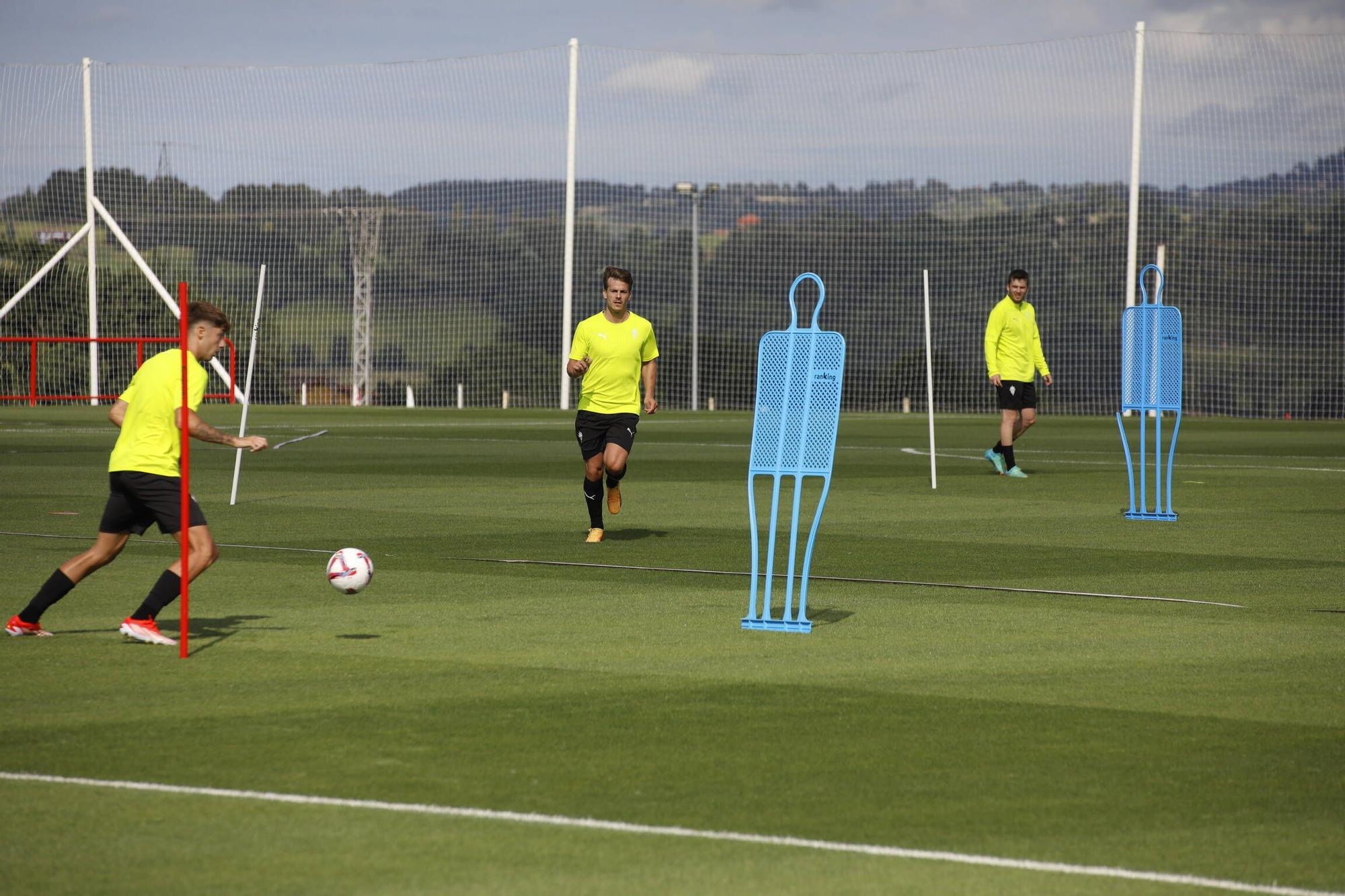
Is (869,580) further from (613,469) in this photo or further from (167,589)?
(167,589)

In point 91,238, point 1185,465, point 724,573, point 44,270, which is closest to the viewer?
point 724,573

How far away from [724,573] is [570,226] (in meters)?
33.6

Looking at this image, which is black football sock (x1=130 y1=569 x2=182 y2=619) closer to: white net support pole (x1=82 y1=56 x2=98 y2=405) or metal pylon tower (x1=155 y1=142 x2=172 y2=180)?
white net support pole (x1=82 y1=56 x2=98 y2=405)

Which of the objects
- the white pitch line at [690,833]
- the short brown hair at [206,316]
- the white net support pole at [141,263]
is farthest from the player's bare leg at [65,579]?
the white net support pole at [141,263]

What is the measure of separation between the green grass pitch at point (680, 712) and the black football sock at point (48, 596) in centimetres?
31

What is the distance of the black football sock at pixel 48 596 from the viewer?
8461 millimetres

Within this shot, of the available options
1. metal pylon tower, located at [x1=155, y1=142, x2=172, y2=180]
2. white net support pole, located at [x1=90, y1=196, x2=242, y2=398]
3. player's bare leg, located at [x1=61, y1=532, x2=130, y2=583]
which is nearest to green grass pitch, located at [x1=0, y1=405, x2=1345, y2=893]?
player's bare leg, located at [x1=61, y1=532, x2=130, y2=583]

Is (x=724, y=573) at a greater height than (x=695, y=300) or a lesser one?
lesser

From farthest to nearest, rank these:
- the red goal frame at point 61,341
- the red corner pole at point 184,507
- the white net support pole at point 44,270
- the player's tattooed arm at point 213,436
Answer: the white net support pole at point 44,270 < the red goal frame at point 61,341 < the player's tattooed arm at point 213,436 < the red corner pole at point 184,507

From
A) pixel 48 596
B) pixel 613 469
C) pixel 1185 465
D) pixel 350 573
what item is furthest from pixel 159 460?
pixel 1185 465

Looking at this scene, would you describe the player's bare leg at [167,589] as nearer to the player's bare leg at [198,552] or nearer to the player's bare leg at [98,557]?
the player's bare leg at [198,552]

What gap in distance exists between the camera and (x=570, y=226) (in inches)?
1743

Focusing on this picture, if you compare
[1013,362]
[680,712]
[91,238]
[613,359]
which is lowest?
[680,712]

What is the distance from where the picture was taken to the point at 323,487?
18656 mm
